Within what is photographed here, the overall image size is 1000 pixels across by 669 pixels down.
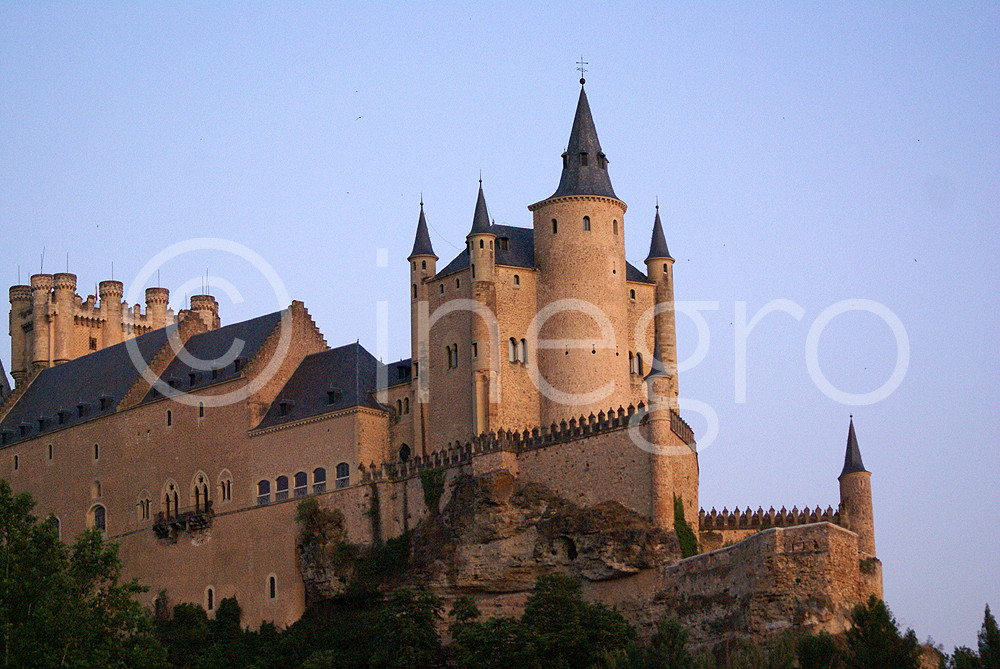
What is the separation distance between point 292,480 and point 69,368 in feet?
81.7

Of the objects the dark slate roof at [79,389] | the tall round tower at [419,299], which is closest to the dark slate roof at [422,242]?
the tall round tower at [419,299]

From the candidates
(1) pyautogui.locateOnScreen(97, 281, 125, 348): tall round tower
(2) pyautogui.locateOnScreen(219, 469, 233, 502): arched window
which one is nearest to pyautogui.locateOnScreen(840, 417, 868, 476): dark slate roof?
(2) pyautogui.locateOnScreen(219, 469, 233, 502): arched window

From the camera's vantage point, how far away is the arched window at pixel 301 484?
308 ft

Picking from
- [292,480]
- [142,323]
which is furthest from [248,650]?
[142,323]

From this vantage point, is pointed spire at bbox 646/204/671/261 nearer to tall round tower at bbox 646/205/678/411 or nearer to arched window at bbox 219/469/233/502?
tall round tower at bbox 646/205/678/411

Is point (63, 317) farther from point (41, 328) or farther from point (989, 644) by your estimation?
point (989, 644)

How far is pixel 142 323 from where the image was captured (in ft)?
408

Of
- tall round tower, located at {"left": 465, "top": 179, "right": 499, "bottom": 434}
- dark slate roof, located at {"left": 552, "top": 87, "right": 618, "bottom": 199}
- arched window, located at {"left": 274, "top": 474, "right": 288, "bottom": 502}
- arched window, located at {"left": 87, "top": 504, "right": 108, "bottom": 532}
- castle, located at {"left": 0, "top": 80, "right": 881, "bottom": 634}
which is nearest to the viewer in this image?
castle, located at {"left": 0, "top": 80, "right": 881, "bottom": 634}

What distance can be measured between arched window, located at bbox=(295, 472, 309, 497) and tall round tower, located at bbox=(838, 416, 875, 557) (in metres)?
24.9

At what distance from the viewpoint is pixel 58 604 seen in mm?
74750

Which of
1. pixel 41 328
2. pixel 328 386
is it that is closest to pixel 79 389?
pixel 41 328

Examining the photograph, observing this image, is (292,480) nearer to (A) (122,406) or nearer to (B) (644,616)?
(A) (122,406)

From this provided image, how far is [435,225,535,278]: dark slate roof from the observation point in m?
91.4

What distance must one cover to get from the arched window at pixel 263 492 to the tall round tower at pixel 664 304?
64.4ft
